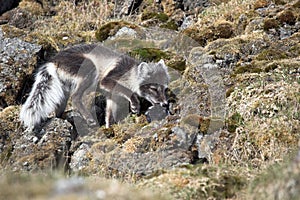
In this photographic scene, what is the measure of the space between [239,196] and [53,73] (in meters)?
5.48

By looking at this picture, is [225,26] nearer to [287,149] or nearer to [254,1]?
[254,1]

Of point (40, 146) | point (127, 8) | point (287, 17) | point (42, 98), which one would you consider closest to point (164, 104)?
point (42, 98)

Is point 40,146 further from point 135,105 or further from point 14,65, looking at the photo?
point 14,65

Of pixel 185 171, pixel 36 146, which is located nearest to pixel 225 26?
pixel 36 146

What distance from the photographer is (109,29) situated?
42.1ft

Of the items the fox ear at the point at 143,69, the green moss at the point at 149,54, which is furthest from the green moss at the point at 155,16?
the fox ear at the point at 143,69

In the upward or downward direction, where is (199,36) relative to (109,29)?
downward

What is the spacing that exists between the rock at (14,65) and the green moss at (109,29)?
2.91m

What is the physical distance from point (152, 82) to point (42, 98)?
2136mm

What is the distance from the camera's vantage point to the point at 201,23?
12758 mm

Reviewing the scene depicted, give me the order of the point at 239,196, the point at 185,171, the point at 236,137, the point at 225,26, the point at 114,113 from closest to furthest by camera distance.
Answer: the point at 239,196 → the point at 185,171 → the point at 236,137 → the point at 114,113 → the point at 225,26

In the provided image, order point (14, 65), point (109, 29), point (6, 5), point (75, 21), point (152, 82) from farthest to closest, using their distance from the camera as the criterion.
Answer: point (6, 5), point (75, 21), point (109, 29), point (14, 65), point (152, 82)

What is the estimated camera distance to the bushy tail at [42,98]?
8.00m

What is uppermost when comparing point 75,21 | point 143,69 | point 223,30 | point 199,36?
point 75,21
